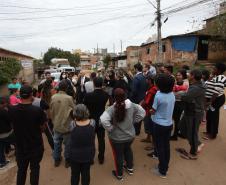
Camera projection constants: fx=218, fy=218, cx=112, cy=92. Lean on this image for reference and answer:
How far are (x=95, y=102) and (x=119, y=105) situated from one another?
33.6 inches

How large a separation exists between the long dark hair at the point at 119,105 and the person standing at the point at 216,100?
107 inches

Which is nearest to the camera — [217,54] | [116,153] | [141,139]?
[116,153]

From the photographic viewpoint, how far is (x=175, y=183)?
150 inches

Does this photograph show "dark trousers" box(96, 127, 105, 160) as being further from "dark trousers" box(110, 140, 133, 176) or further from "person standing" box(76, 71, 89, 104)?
"person standing" box(76, 71, 89, 104)

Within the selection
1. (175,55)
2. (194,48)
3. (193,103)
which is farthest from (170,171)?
(175,55)

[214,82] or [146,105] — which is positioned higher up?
[214,82]

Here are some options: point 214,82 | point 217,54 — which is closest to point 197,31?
point 217,54

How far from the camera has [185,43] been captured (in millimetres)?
23266

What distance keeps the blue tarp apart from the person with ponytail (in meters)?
21.3

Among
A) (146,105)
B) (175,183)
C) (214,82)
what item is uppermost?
(214,82)

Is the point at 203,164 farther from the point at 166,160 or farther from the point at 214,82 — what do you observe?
the point at 214,82

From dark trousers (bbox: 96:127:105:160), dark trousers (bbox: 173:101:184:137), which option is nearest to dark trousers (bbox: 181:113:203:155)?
dark trousers (bbox: 173:101:184:137)

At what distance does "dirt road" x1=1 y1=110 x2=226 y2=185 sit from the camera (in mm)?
3893

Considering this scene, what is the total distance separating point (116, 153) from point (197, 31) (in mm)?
23701
